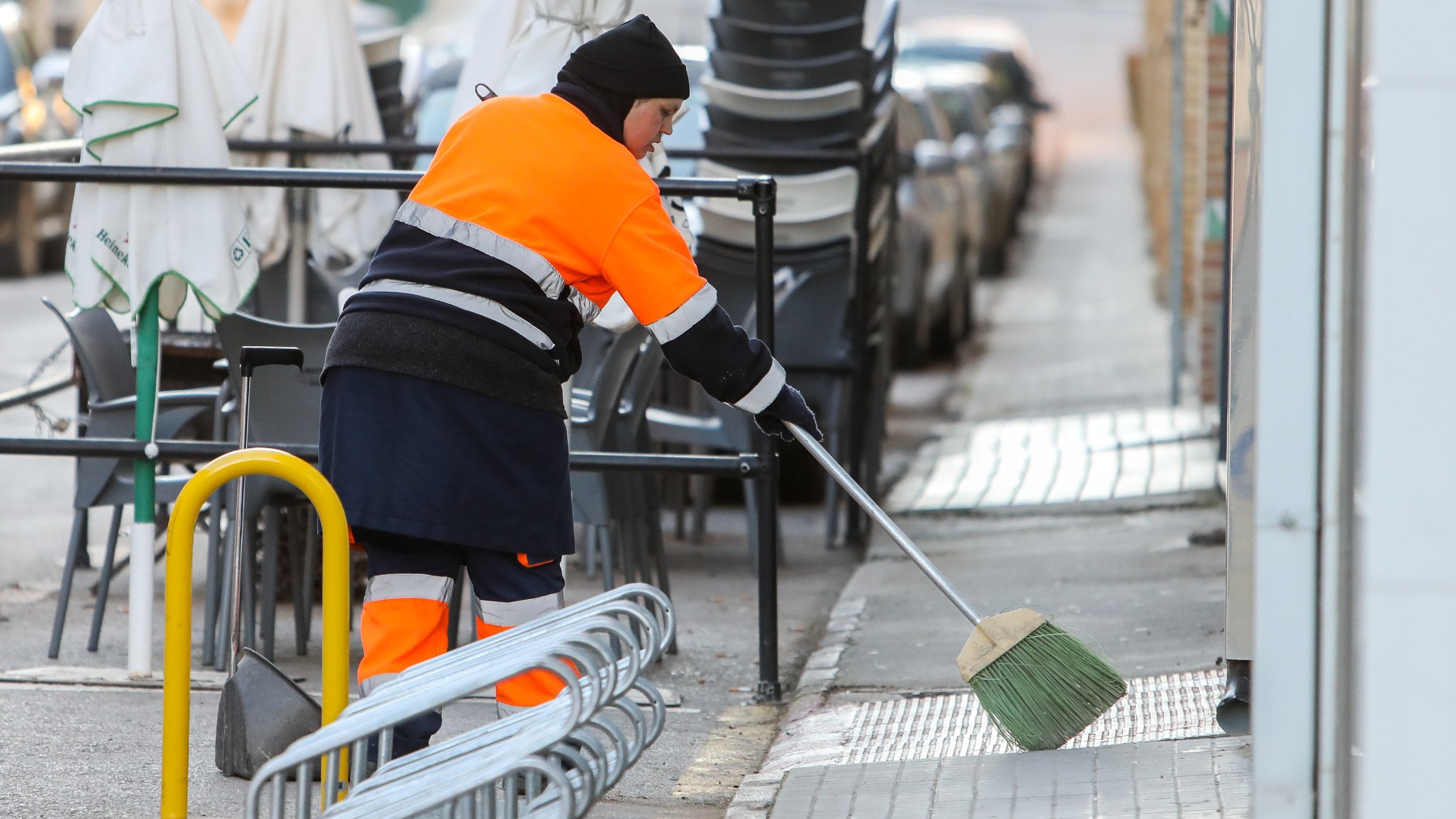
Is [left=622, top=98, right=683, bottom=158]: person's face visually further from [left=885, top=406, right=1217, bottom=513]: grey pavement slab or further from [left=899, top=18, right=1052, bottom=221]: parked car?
[left=899, top=18, right=1052, bottom=221]: parked car

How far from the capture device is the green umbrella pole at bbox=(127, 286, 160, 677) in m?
4.97

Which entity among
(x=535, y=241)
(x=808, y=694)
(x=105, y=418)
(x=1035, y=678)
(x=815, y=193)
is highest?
(x=815, y=193)

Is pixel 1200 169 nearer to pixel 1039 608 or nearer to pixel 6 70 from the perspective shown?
pixel 1039 608

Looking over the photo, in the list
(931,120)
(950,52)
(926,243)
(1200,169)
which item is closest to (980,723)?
(1200,169)

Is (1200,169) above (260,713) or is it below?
above

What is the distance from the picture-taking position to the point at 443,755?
328 centimetres

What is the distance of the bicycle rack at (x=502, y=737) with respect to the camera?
2.95 metres

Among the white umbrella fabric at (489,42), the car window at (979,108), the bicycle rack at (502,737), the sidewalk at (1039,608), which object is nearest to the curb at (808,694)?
the sidewalk at (1039,608)

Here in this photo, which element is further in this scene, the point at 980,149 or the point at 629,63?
the point at 980,149

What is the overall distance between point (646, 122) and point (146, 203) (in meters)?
1.80

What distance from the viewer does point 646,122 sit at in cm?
378

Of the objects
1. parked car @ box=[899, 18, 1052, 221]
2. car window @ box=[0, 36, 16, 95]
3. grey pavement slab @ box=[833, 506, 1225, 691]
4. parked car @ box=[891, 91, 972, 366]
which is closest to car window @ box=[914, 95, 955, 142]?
parked car @ box=[891, 91, 972, 366]

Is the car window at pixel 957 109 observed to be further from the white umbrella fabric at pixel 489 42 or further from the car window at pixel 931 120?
the white umbrella fabric at pixel 489 42

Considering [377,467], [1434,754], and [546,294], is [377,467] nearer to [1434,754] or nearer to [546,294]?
[546,294]
